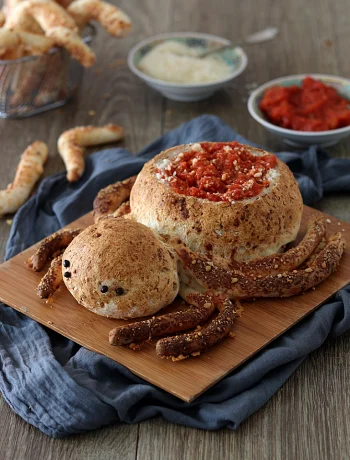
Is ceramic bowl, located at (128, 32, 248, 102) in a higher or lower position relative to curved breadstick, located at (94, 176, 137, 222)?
lower

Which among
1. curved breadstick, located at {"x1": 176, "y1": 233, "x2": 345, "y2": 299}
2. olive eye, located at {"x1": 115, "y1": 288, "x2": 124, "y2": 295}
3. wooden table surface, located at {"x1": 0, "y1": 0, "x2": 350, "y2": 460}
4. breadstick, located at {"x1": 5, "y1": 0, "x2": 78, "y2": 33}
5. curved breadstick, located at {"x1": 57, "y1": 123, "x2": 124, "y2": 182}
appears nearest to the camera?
wooden table surface, located at {"x1": 0, "y1": 0, "x2": 350, "y2": 460}

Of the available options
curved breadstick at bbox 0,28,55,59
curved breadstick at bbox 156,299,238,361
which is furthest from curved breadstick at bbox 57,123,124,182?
curved breadstick at bbox 156,299,238,361

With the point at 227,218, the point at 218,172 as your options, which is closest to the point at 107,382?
the point at 227,218

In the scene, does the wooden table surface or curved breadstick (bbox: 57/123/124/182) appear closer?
the wooden table surface

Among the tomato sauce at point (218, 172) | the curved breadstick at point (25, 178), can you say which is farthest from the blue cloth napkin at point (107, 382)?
the curved breadstick at point (25, 178)

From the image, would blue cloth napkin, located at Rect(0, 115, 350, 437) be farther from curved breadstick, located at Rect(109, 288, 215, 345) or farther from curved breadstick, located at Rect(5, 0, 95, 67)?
curved breadstick, located at Rect(5, 0, 95, 67)

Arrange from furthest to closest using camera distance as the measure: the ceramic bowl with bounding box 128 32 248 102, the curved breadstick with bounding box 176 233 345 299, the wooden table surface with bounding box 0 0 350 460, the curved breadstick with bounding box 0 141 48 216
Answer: the ceramic bowl with bounding box 128 32 248 102 → the curved breadstick with bounding box 0 141 48 216 → the curved breadstick with bounding box 176 233 345 299 → the wooden table surface with bounding box 0 0 350 460
